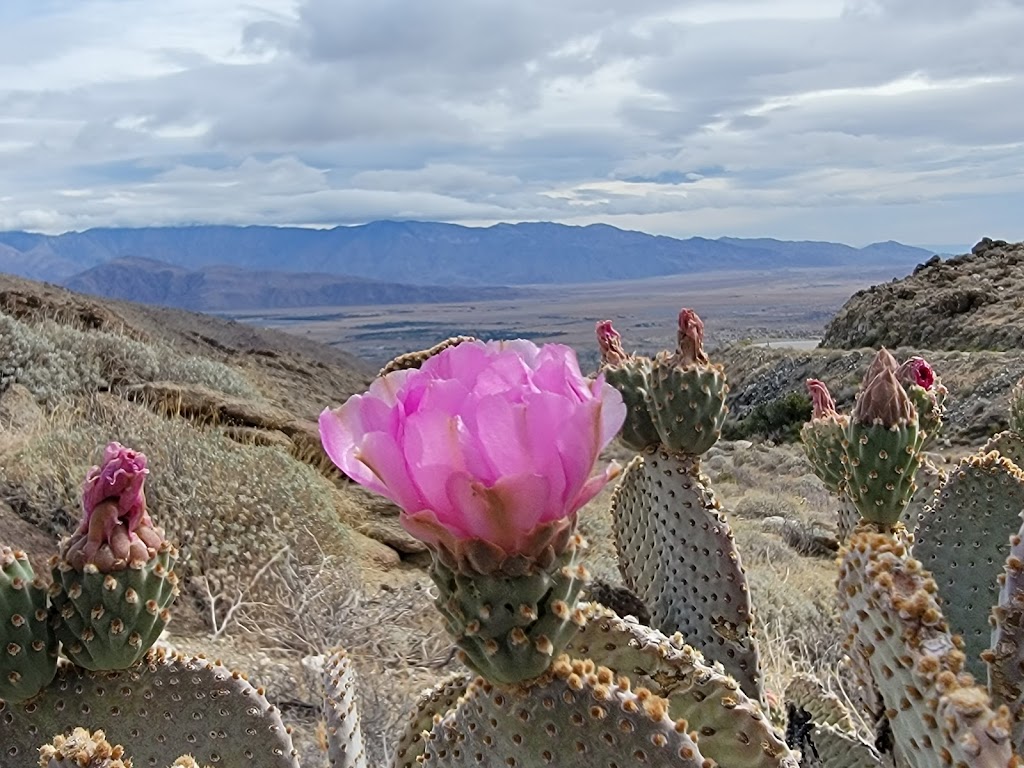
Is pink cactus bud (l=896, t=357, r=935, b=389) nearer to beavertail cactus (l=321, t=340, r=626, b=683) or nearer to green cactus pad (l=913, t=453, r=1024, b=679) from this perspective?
green cactus pad (l=913, t=453, r=1024, b=679)

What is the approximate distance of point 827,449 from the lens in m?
3.34

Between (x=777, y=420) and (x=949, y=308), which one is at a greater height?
(x=949, y=308)

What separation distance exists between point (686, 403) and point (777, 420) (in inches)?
865

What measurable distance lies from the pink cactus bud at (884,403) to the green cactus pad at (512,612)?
1622 mm

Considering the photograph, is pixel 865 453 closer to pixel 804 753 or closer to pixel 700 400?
pixel 700 400

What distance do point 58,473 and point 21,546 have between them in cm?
101

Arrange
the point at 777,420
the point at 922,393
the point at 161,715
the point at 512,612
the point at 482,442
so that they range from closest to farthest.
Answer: the point at 482,442 → the point at 512,612 → the point at 161,715 → the point at 922,393 → the point at 777,420

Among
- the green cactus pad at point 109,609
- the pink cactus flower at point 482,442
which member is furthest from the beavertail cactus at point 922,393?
the pink cactus flower at point 482,442

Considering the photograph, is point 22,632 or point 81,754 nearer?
point 81,754

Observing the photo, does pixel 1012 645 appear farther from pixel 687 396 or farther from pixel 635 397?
pixel 635 397

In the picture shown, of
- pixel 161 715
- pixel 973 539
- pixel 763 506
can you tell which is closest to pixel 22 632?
pixel 161 715

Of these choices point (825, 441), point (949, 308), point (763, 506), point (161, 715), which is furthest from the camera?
point (949, 308)

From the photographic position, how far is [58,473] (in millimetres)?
7059

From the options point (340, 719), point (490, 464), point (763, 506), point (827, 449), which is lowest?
point (763, 506)
